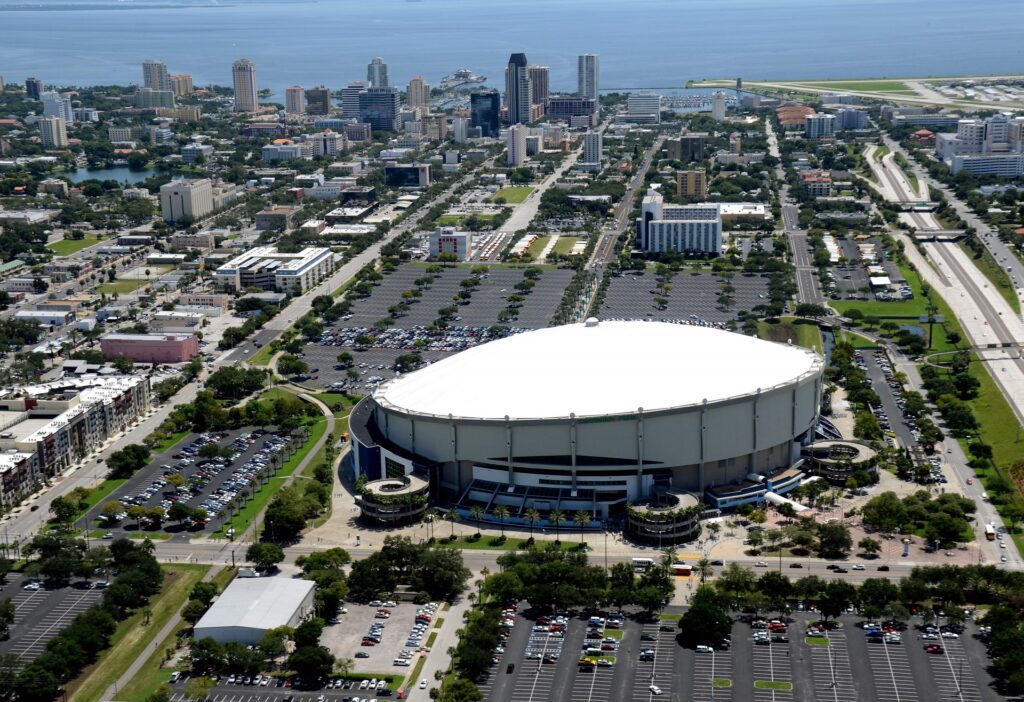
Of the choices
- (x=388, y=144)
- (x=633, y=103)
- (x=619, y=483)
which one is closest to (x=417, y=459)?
(x=619, y=483)

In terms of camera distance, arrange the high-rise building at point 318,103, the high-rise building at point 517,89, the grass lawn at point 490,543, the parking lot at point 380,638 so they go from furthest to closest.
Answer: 1. the high-rise building at point 318,103
2. the high-rise building at point 517,89
3. the grass lawn at point 490,543
4. the parking lot at point 380,638

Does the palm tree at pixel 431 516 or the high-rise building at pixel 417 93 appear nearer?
the palm tree at pixel 431 516

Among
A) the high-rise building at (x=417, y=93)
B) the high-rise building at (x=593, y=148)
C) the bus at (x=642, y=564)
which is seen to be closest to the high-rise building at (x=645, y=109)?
the high-rise building at (x=417, y=93)

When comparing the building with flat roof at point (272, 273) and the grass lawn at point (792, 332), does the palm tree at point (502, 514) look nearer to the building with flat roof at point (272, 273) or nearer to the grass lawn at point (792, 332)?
the grass lawn at point (792, 332)

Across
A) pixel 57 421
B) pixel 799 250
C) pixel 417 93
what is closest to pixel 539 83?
pixel 417 93

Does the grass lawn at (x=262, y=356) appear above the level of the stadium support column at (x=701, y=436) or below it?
below

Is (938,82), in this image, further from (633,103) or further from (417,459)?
(417,459)

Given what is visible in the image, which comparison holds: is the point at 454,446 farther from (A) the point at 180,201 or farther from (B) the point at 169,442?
→ (A) the point at 180,201

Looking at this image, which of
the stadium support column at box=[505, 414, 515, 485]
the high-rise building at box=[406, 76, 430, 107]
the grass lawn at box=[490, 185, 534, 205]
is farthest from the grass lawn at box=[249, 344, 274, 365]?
the high-rise building at box=[406, 76, 430, 107]
